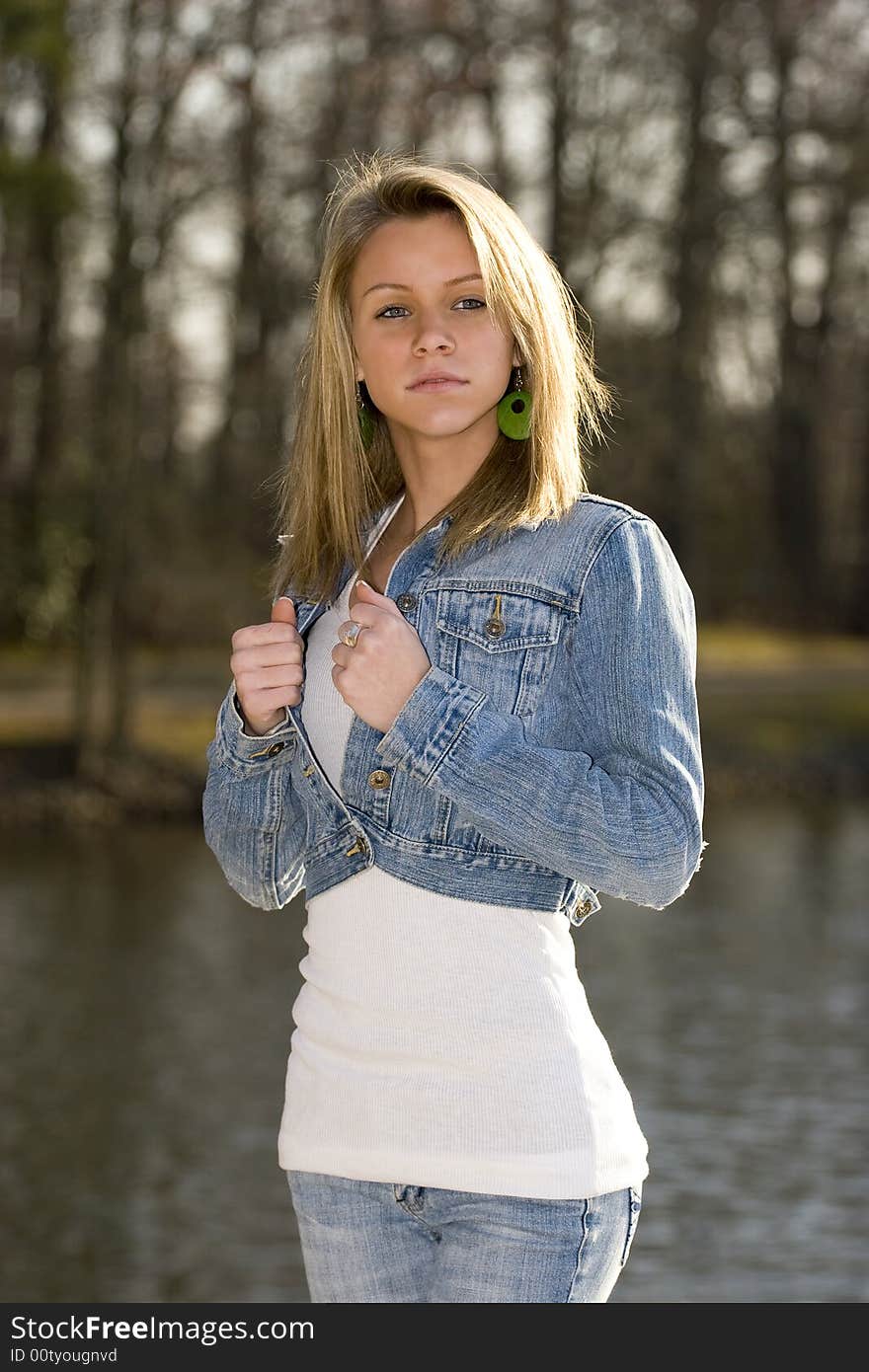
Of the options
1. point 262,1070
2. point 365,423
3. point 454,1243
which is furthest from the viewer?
point 262,1070

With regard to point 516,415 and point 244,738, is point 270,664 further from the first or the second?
point 516,415

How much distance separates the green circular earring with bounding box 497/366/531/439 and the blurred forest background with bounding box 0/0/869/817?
1423 centimetres

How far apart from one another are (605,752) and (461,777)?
14cm

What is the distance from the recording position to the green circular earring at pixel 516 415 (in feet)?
7.10

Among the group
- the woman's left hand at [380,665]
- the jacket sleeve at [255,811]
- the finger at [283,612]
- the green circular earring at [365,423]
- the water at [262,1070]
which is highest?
the green circular earring at [365,423]

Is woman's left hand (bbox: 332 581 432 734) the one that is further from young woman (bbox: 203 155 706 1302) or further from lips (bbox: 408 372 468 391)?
lips (bbox: 408 372 468 391)

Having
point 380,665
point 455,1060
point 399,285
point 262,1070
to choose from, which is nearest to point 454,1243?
point 455,1060

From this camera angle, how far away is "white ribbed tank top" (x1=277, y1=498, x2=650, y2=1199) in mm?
1957

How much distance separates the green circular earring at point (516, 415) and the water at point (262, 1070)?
6.68 m

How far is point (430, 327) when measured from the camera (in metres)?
2.17

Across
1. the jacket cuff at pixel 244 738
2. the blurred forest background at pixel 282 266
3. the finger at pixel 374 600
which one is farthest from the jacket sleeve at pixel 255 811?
the blurred forest background at pixel 282 266

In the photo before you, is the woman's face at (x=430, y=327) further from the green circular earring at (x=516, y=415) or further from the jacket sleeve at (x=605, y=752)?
the jacket sleeve at (x=605, y=752)

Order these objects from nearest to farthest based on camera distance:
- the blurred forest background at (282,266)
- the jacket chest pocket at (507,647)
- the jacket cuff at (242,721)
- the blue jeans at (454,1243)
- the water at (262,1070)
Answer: the blue jeans at (454,1243) < the jacket chest pocket at (507,647) < the jacket cuff at (242,721) < the water at (262,1070) < the blurred forest background at (282,266)
